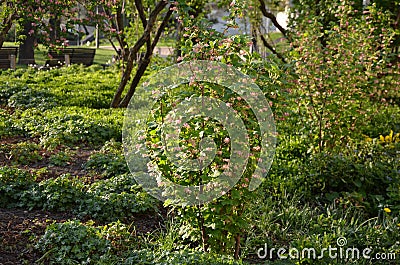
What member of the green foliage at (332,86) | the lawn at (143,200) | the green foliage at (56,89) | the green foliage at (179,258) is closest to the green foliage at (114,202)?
the lawn at (143,200)

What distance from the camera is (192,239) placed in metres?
3.62

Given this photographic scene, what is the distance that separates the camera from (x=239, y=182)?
3305mm

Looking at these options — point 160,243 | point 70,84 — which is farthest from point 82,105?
point 160,243

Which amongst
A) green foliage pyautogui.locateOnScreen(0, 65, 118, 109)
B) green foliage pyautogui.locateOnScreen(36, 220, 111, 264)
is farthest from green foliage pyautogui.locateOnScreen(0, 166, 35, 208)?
green foliage pyautogui.locateOnScreen(0, 65, 118, 109)

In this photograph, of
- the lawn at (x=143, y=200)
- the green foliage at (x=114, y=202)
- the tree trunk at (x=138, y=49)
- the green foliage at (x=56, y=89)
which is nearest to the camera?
the lawn at (x=143, y=200)

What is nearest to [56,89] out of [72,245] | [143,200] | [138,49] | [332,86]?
[138,49]

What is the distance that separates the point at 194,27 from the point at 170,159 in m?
0.86

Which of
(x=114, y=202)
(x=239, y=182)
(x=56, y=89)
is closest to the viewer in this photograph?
(x=239, y=182)

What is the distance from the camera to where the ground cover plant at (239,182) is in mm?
3344

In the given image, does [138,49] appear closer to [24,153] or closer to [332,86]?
[24,153]

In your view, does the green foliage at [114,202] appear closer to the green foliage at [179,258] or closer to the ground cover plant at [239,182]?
the ground cover plant at [239,182]

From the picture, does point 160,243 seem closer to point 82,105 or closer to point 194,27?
point 194,27

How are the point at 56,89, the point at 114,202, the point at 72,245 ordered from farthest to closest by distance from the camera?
1. the point at 56,89
2. the point at 114,202
3. the point at 72,245

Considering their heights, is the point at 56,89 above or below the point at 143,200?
above
